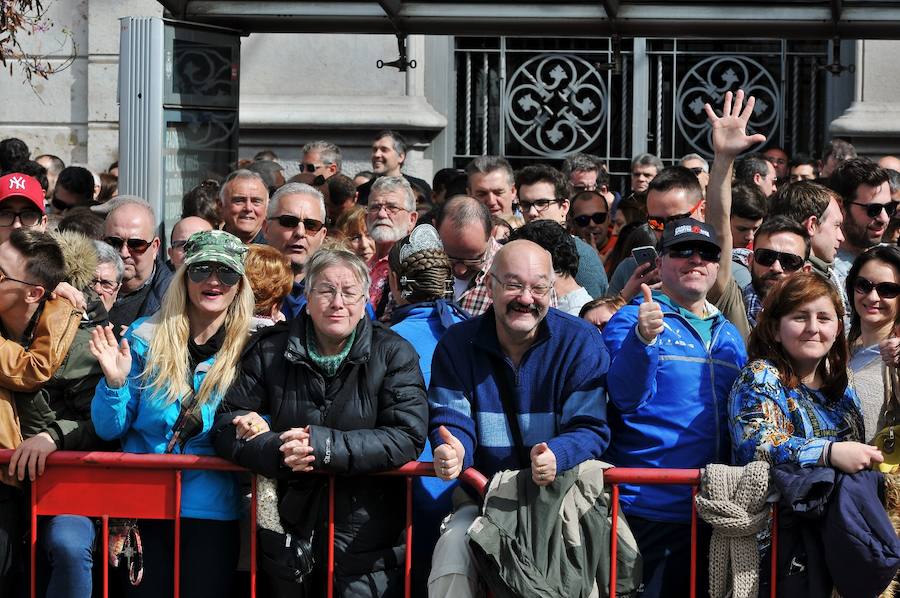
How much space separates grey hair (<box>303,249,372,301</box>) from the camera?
17.3ft

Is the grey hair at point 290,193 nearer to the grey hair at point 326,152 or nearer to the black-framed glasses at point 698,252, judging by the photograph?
the black-framed glasses at point 698,252

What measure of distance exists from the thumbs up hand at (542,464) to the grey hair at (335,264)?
3.18 ft

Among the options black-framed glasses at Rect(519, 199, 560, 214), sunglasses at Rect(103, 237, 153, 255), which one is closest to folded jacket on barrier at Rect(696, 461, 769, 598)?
sunglasses at Rect(103, 237, 153, 255)

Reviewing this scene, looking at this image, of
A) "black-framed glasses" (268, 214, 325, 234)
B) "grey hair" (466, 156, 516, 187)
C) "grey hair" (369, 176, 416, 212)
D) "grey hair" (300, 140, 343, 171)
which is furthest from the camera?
"grey hair" (300, 140, 343, 171)

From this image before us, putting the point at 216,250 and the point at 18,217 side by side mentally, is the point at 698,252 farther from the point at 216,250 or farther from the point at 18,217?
the point at 18,217

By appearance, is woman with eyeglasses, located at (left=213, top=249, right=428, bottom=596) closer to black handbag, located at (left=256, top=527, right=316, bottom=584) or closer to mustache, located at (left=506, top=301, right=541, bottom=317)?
black handbag, located at (left=256, top=527, right=316, bottom=584)

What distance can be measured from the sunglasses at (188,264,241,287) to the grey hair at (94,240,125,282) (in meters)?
1.23

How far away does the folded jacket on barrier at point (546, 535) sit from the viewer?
471 cm

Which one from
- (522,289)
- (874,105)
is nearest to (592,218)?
(522,289)

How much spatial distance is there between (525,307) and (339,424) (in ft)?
2.59

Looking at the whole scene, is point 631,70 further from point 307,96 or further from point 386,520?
point 386,520

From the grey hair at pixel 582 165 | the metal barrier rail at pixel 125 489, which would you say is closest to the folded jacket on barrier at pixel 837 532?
the metal barrier rail at pixel 125 489

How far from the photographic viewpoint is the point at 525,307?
5.06m

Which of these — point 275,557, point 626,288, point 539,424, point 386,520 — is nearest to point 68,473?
point 275,557
